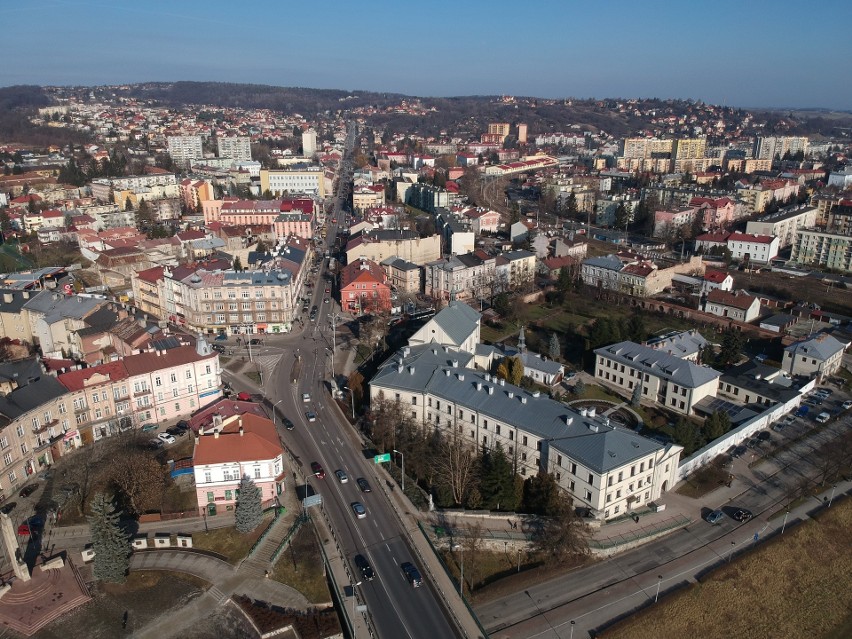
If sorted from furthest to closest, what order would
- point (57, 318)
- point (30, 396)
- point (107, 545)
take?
point (57, 318) < point (30, 396) < point (107, 545)

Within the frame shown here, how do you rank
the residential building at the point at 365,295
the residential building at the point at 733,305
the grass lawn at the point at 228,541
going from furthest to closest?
1. the residential building at the point at 365,295
2. the residential building at the point at 733,305
3. the grass lawn at the point at 228,541

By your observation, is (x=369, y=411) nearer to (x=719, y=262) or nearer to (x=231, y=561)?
(x=231, y=561)

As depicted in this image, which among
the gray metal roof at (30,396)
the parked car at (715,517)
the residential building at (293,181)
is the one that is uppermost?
the residential building at (293,181)

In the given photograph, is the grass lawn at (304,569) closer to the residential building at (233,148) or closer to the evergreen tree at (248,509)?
the evergreen tree at (248,509)

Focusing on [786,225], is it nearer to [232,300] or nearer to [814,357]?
[814,357]

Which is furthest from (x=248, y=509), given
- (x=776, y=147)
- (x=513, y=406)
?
(x=776, y=147)

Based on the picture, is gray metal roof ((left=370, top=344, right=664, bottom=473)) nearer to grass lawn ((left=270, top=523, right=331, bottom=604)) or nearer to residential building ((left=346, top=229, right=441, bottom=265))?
grass lawn ((left=270, top=523, right=331, bottom=604))

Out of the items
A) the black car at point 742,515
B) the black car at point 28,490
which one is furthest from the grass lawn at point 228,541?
the black car at point 742,515
